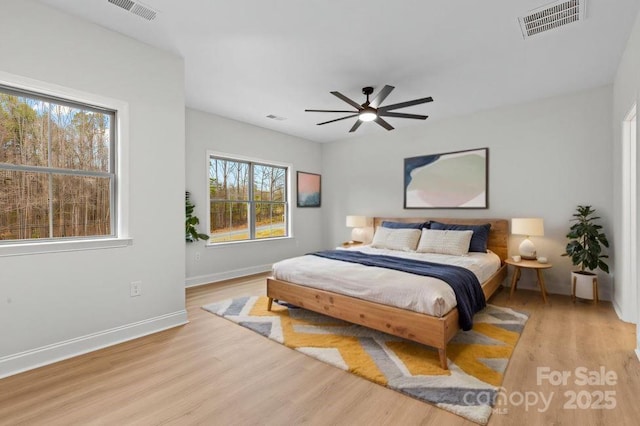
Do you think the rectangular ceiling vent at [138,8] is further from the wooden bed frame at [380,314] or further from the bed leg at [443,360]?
the bed leg at [443,360]

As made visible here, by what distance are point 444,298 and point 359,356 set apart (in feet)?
2.65

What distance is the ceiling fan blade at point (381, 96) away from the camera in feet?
9.78

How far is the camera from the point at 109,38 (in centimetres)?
263

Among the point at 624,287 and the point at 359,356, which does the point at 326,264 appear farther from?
the point at 624,287

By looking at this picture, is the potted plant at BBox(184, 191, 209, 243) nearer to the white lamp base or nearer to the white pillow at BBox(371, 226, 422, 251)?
the white pillow at BBox(371, 226, 422, 251)

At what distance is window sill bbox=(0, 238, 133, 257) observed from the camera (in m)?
2.18

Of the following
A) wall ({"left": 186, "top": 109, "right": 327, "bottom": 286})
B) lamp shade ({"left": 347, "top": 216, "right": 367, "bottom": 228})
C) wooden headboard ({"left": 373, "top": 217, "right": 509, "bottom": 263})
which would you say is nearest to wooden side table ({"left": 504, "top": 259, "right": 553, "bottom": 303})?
wooden headboard ({"left": 373, "top": 217, "right": 509, "bottom": 263})

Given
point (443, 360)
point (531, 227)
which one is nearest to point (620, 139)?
point (531, 227)

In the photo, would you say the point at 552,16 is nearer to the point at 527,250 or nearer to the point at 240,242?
the point at 527,250

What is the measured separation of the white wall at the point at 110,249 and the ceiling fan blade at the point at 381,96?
6.71 feet

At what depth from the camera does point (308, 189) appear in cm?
649

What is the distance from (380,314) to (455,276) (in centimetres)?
79

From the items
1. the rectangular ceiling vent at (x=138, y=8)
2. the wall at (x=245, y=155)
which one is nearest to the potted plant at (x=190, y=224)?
the wall at (x=245, y=155)

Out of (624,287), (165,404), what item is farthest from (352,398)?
(624,287)
